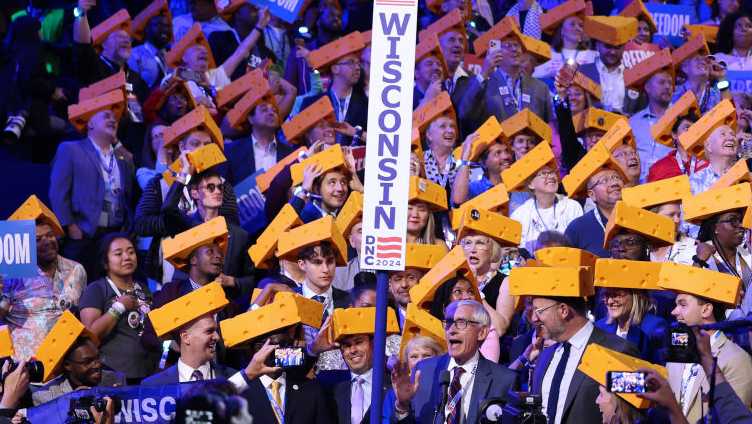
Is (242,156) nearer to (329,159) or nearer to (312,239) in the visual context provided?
(329,159)

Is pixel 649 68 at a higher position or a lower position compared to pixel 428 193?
higher

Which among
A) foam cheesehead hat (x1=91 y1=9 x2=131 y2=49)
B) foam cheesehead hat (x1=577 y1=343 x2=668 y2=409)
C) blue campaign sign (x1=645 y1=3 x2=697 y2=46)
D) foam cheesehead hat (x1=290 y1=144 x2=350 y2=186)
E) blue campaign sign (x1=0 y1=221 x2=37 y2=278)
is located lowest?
foam cheesehead hat (x1=577 y1=343 x2=668 y2=409)

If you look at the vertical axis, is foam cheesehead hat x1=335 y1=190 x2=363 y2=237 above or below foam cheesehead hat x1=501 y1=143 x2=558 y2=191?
below

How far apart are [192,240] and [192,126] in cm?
220

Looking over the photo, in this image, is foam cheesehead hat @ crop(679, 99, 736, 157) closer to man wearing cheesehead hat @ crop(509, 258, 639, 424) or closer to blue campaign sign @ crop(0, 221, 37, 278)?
man wearing cheesehead hat @ crop(509, 258, 639, 424)

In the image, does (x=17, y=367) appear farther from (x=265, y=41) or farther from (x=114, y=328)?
(x=265, y=41)

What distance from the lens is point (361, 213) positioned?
1085 centimetres

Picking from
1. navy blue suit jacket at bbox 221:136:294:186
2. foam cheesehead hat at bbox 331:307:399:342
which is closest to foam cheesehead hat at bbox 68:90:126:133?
navy blue suit jacket at bbox 221:136:294:186

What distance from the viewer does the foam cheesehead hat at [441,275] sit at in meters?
9.44

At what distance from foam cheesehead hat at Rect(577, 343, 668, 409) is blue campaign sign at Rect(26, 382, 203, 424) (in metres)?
2.03

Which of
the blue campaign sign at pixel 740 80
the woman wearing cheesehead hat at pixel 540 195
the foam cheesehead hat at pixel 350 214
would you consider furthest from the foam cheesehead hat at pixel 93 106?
the blue campaign sign at pixel 740 80

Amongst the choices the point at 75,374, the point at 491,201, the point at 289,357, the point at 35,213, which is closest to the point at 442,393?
the point at 289,357

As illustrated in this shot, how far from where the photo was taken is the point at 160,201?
11477 millimetres

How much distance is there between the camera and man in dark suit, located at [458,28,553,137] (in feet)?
44.3
